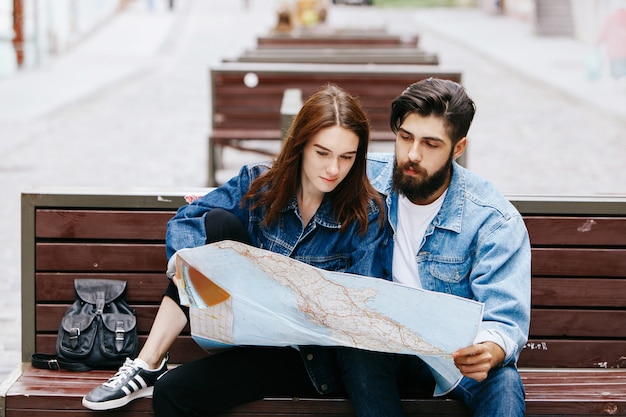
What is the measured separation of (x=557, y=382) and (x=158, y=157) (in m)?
7.81

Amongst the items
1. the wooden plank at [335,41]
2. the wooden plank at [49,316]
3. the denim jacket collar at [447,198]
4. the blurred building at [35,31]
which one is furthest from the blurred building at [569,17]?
the wooden plank at [49,316]

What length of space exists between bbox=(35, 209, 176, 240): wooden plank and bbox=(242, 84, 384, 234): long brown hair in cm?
47

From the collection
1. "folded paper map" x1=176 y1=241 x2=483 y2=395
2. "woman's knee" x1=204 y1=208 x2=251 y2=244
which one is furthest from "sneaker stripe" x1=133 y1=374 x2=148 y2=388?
"woman's knee" x1=204 y1=208 x2=251 y2=244

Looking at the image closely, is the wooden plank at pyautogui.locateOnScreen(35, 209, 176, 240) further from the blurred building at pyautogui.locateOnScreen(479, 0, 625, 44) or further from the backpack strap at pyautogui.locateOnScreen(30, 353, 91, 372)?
the blurred building at pyautogui.locateOnScreen(479, 0, 625, 44)

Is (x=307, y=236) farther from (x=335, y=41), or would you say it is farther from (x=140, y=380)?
(x=335, y=41)

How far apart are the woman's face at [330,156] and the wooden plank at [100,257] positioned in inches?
28.9

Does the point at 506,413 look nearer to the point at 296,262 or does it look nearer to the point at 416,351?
the point at 416,351

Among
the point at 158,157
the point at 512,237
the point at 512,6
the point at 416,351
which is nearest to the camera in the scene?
the point at 416,351

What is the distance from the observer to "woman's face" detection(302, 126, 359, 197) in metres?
3.17

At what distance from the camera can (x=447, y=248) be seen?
10.5ft

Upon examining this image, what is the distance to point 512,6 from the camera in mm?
38000

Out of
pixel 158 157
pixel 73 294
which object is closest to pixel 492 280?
pixel 73 294

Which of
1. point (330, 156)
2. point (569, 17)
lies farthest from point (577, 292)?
point (569, 17)

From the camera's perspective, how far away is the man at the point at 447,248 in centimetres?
301
